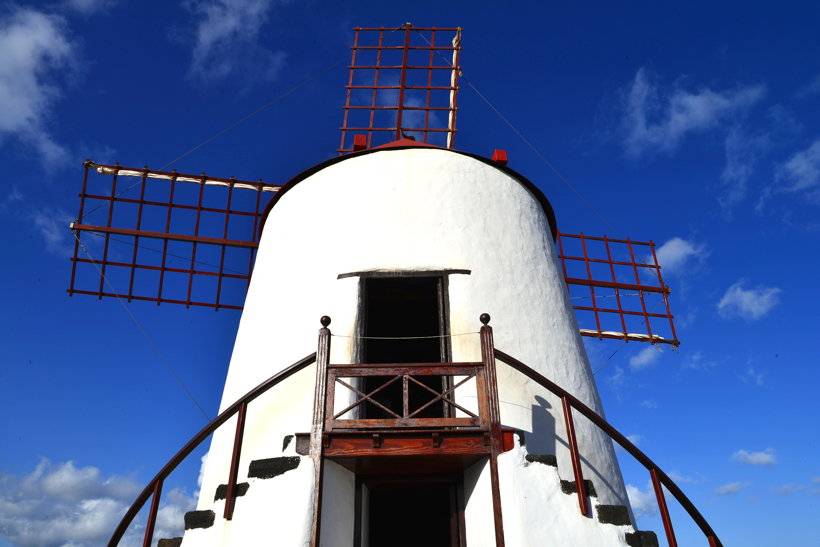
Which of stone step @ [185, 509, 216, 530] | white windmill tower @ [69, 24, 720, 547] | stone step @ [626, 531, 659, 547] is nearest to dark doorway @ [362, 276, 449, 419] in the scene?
white windmill tower @ [69, 24, 720, 547]

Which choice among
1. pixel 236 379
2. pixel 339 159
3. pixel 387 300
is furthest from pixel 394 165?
pixel 236 379

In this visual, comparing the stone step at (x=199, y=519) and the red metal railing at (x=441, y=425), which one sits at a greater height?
the red metal railing at (x=441, y=425)

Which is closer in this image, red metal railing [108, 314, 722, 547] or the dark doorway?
red metal railing [108, 314, 722, 547]

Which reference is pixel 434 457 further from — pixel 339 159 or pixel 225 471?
pixel 339 159

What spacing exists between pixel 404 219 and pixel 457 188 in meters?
0.91

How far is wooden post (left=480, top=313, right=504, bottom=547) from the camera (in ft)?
16.1

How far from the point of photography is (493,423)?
205 inches

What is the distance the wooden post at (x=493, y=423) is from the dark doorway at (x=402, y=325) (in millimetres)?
1570

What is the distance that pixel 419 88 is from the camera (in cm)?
1184

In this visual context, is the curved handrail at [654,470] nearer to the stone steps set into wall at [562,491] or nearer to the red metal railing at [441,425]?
the red metal railing at [441,425]

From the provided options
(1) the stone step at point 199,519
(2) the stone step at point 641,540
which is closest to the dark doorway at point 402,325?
(1) the stone step at point 199,519

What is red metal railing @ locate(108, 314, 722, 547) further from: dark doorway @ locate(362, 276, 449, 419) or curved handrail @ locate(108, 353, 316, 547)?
dark doorway @ locate(362, 276, 449, 419)

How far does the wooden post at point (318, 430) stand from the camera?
15.8 feet

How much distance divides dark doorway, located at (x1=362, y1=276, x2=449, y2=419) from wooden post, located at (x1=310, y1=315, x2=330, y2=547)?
152 cm
